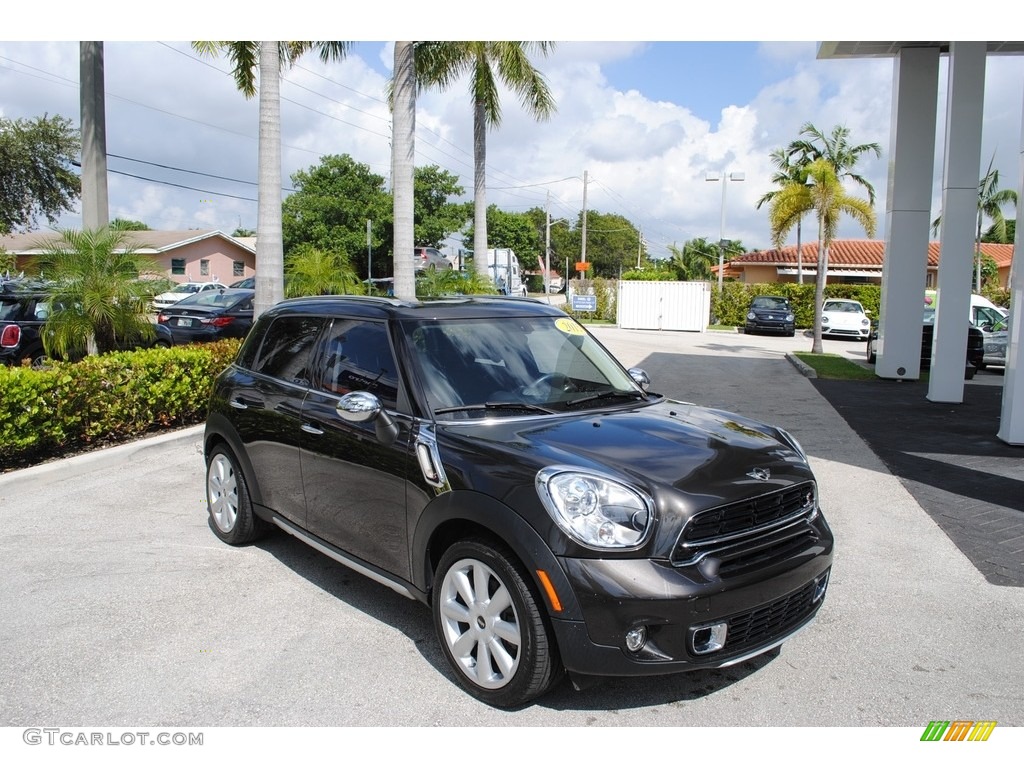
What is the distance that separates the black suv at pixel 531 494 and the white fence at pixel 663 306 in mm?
29006

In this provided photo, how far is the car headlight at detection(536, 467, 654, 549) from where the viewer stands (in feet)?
10.3

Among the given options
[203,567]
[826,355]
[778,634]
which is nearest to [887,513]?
[778,634]

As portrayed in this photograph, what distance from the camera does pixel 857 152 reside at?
3775 centimetres

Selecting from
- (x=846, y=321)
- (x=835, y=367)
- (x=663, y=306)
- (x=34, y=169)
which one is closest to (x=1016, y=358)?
(x=835, y=367)

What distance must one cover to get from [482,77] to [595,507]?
58.2 ft

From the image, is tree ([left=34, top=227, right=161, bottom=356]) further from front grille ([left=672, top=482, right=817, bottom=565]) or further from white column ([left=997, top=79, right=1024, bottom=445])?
white column ([left=997, top=79, right=1024, bottom=445])

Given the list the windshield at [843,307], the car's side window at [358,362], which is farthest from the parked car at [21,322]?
the windshield at [843,307]

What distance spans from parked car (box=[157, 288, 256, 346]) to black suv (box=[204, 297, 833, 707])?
12.2 m

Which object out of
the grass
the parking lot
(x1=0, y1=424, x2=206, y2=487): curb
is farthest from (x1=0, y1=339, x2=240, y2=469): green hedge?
the grass

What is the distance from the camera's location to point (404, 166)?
44.5 ft

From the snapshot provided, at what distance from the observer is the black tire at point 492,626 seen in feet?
10.6

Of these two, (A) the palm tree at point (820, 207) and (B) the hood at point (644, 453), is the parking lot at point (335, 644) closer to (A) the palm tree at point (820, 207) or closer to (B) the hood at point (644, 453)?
(B) the hood at point (644, 453)
